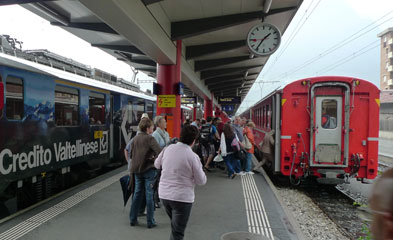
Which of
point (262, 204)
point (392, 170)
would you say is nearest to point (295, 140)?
point (262, 204)

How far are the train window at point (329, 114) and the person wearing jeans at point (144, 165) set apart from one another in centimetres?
506

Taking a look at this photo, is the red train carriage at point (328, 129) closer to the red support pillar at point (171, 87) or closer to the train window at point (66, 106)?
the red support pillar at point (171, 87)

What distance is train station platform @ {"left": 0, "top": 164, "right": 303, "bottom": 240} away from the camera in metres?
4.19

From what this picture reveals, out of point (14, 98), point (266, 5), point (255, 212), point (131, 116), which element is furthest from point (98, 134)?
point (266, 5)

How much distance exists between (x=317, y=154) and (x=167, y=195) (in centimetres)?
550

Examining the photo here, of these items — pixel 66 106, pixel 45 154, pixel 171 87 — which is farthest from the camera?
pixel 171 87

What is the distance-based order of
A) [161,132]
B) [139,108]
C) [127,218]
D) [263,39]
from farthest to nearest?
1. [139,108]
2. [263,39]
3. [161,132]
4. [127,218]

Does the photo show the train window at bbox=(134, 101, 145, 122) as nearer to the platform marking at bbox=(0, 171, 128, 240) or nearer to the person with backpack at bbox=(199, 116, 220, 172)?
the person with backpack at bbox=(199, 116, 220, 172)

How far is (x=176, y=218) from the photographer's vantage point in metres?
3.15

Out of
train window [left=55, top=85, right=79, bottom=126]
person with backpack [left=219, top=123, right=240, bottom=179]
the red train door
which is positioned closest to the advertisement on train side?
train window [left=55, top=85, right=79, bottom=126]

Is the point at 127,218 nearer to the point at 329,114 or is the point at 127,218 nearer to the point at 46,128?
the point at 46,128

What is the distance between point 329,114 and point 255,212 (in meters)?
3.73

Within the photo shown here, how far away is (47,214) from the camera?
16.2ft

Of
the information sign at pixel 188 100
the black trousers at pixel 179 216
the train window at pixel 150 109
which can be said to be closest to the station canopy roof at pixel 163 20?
the train window at pixel 150 109
